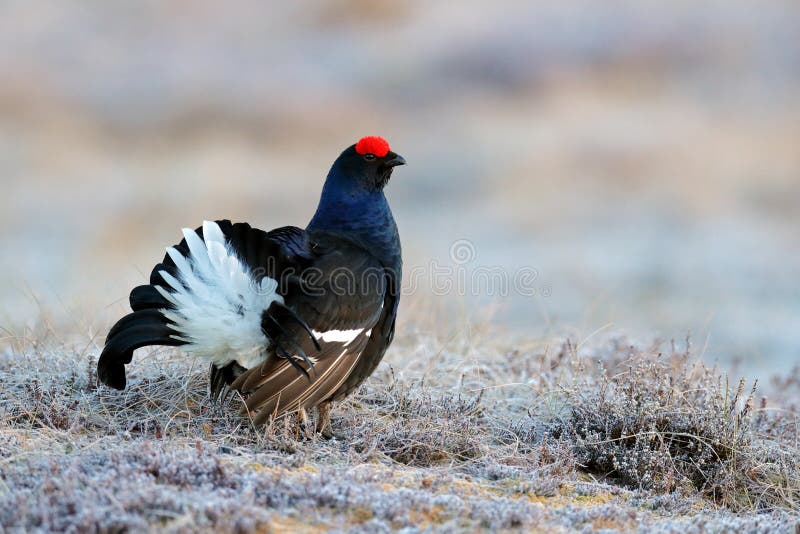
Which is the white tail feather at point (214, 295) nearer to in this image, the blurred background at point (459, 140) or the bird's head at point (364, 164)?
the bird's head at point (364, 164)

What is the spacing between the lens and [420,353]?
17.5 ft

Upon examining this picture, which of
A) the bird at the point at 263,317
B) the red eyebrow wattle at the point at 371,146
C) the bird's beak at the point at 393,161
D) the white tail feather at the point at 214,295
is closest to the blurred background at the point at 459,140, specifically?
the bird's beak at the point at 393,161

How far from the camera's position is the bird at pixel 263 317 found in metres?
3.56

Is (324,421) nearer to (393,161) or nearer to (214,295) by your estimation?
(214,295)

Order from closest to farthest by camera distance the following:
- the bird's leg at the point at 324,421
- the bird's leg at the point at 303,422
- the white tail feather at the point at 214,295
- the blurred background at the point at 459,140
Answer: the white tail feather at the point at 214,295 < the bird's leg at the point at 303,422 < the bird's leg at the point at 324,421 < the blurred background at the point at 459,140

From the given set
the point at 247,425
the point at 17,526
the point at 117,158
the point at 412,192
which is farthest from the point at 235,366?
the point at 117,158

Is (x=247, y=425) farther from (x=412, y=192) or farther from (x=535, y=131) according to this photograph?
(x=535, y=131)

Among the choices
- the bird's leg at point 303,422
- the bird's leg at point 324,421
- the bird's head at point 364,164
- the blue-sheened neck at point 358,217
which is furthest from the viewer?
the bird's head at point 364,164

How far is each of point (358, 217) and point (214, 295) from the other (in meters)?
1.00

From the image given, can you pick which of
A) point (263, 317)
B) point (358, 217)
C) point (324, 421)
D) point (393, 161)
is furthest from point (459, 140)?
point (263, 317)

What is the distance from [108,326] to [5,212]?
8277 mm

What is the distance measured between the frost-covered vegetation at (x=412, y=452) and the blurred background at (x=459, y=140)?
1305 millimetres

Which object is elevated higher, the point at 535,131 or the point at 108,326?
the point at 535,131

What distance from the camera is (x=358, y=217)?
4.32 meters
